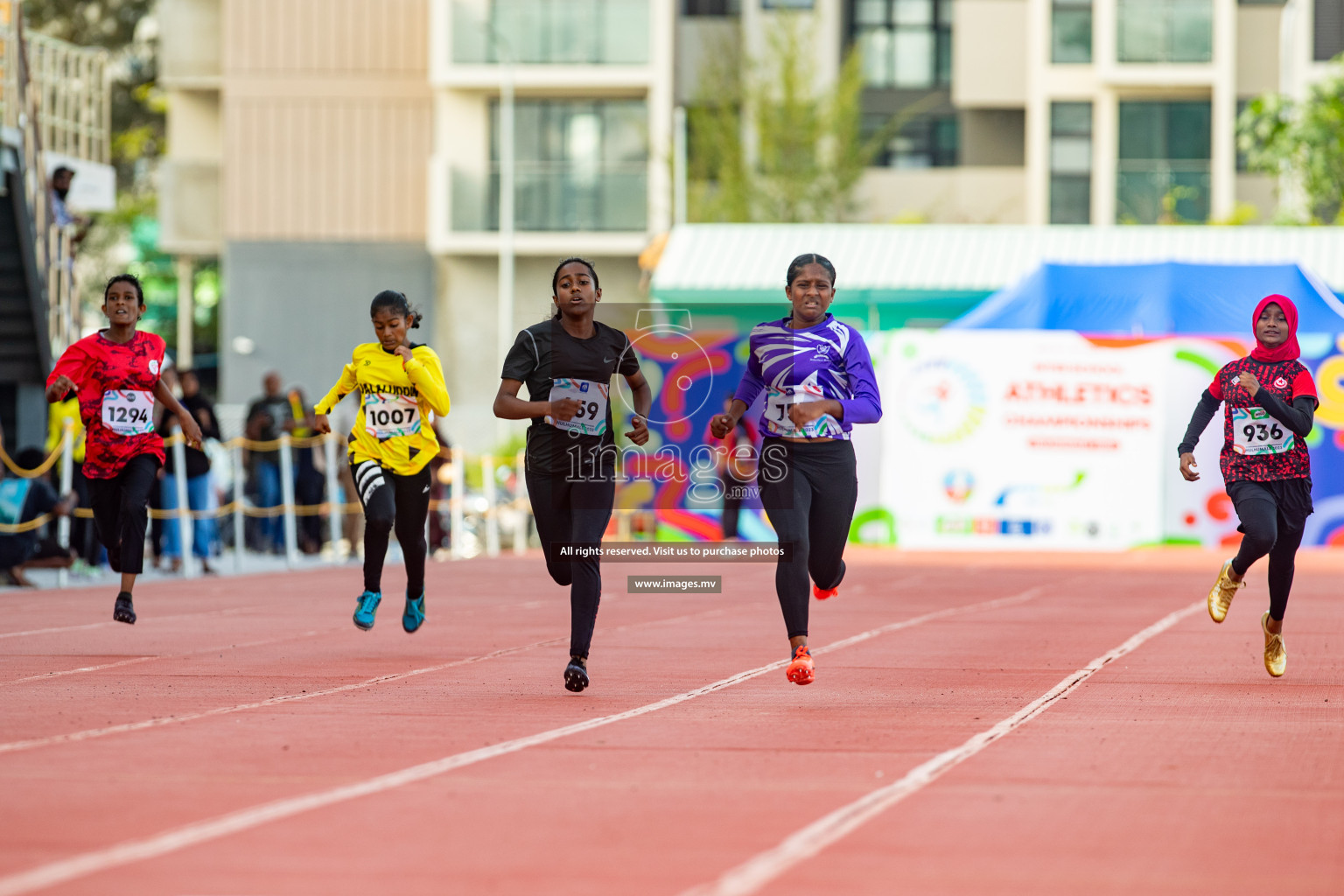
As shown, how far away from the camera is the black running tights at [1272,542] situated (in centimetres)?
1025

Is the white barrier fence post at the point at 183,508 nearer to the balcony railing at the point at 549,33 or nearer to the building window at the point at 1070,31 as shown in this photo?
the balcony railing at the point at 549,33

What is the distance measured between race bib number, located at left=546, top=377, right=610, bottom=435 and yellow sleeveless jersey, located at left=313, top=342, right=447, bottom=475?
2.19 meters

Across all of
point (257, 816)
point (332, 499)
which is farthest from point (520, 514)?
point (257, 816)

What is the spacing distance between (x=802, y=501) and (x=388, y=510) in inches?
117

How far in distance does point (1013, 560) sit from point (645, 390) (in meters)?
15.7

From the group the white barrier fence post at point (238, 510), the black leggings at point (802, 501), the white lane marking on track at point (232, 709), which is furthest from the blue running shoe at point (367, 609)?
the white barrier fence post at point (238, 510)

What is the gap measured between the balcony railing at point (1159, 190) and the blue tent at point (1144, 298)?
1718 cm

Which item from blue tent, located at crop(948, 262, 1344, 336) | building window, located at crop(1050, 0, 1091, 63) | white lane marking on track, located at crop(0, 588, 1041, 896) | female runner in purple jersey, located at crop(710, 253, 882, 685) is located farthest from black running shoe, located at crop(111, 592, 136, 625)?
building window, located at crop(1050, 0, 1091, 63)

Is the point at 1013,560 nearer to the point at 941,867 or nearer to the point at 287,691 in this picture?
the point at 287,691

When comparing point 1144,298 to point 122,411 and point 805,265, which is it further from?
point 805,265

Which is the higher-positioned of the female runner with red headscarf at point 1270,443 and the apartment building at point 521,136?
the apartment building at point 521,136

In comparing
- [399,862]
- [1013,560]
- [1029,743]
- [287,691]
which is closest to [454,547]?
[1013,560]

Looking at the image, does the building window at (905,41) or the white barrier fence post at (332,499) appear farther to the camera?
the building window at (905,41)

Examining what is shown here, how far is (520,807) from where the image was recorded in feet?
20.9
